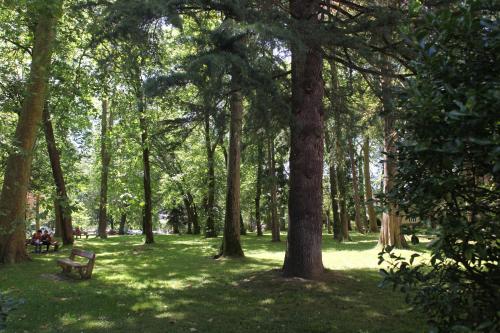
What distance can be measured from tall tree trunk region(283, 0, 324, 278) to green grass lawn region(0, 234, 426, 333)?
20.0 inches

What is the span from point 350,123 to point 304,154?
1.84 metres

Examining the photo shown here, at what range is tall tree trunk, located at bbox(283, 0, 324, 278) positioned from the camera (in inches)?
345

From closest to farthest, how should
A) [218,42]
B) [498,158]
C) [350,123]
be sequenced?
1. [498,158]
2. [218,42]
3. [350,123]

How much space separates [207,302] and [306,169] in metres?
3.15

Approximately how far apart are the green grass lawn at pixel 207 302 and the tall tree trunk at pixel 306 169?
0.51 metres

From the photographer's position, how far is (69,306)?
7.84 metres

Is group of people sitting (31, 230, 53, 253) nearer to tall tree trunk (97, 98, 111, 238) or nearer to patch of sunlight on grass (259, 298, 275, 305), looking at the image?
tall tree trunk (97, 98, 111, 238)

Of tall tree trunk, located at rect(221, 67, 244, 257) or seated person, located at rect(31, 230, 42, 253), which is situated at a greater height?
tall tree trunk, located at rect(221, 67, 244, 257)

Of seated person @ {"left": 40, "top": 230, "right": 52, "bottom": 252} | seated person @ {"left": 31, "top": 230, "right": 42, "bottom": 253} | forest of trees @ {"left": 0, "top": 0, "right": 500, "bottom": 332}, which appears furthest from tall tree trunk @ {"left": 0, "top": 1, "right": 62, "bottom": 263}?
seated person @ {"left": 40, "top": 230, "right": 52, "bottom": 252}

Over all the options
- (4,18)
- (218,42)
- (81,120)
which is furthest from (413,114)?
(81,120)

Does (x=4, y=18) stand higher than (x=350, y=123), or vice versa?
(x=4, y=18)

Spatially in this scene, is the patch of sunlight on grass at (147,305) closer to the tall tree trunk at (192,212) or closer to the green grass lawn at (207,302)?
the green grass lawn at (207,302)

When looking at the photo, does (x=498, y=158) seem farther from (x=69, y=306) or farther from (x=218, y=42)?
(x=69, y=306)

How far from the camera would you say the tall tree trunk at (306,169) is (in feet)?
28.7
